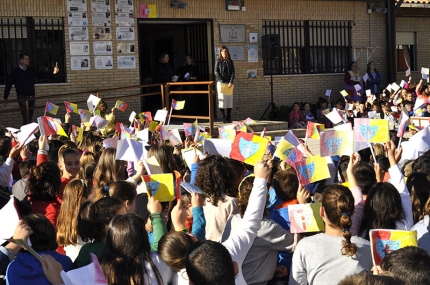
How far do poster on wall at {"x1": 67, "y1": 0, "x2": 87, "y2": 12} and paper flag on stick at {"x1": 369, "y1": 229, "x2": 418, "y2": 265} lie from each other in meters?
13.0

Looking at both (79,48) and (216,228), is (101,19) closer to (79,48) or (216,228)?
(79,48)

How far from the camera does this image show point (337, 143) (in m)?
6.64

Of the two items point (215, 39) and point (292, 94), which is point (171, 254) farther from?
point (292, 94)

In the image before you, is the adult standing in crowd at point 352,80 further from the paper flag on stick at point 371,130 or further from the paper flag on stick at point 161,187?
the paper flag on stick at point 161,187

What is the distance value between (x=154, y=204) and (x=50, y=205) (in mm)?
1320

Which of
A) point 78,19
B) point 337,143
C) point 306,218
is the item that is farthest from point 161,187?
point 78,19

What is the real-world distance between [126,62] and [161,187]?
39.4 ft

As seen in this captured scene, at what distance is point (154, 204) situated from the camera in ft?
15.1

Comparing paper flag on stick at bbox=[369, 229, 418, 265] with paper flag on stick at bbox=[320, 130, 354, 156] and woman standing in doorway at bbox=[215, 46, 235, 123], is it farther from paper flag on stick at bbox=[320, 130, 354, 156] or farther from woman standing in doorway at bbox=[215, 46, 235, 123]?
woman standing in doorway at bbox=[215, 46, 235, 123]

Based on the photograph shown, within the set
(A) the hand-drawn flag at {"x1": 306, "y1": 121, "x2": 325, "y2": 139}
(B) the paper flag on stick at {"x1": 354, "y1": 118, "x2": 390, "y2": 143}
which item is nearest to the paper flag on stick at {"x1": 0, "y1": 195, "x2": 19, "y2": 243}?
(B) the paper flag on stick at {"x1": 354, "y1": 118, "x2": 390, "y2": 143}

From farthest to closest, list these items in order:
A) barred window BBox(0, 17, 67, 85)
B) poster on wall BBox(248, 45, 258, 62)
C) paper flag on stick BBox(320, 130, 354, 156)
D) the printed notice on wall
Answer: poster on wall BBox(248, 45, 258, 62)
the printed notice on wall
barred window BBox(0, 17, 67, 85)
paper flag on stick BBox(320, 130, 354, 156)

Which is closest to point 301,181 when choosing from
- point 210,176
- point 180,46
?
point 210,176

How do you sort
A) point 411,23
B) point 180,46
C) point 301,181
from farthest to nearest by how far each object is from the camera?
point 411,23
point 180,46
point 301,181

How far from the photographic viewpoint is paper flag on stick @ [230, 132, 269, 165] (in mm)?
6102
